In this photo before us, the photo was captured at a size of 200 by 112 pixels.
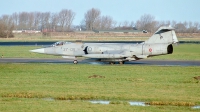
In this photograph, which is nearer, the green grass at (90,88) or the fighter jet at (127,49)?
the green grass at (90,88)

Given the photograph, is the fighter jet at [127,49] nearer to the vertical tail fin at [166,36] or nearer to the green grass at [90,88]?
the vertical tail fin at [166,36]

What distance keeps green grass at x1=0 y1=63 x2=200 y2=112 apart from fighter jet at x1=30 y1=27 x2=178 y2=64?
7023mm

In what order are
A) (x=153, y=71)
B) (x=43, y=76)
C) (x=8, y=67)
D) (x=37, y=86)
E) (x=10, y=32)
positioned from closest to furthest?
(x=37, y=86)
(x=43, y=76)
(x=153, y=71)
(x=8, y=67)
(x=10, y=32)

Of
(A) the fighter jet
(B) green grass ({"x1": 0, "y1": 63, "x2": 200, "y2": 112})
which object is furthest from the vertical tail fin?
(B) green grass ({"x1": 0, "y1": 63, "x2": 200, "y2": 112})

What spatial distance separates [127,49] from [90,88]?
18378mm

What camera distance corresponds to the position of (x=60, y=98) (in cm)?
2130

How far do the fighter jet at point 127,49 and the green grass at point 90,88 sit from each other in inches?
277

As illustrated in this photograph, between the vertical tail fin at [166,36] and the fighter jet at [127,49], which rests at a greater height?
the vertical tail fin at [166,36]

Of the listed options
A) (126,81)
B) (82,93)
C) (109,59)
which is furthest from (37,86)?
(109,59)

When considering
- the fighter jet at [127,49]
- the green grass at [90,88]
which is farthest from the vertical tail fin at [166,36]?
the green grass at [90,88]

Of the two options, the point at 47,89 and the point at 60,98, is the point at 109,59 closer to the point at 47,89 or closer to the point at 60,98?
the point at 47,89

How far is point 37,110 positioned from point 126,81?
10828mm

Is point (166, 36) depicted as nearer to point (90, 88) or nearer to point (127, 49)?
point (127, 49)

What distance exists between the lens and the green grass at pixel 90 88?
749 inches
